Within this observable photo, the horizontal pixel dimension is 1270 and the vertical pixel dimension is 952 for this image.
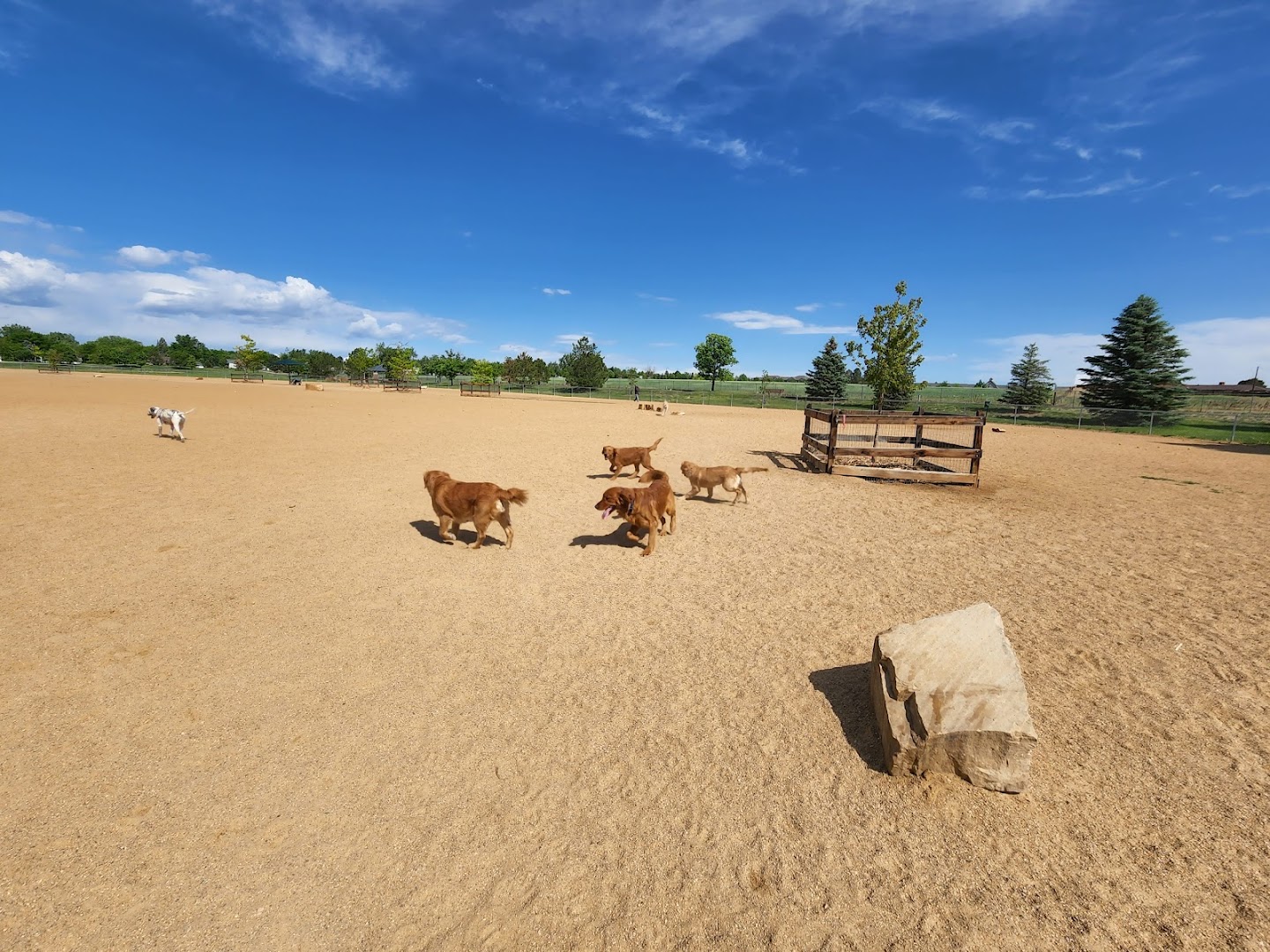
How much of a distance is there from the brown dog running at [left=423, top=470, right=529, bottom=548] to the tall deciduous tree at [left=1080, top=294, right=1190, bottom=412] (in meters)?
47.0

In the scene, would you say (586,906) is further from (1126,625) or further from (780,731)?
(1126,625)

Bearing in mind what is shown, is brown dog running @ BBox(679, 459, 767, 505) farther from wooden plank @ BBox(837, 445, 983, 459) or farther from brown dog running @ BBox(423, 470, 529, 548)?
wooden plank @ BBox(837, 445, 983, 459)

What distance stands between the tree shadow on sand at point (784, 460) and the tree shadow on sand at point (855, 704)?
11012 mm

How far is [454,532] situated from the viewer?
872cm

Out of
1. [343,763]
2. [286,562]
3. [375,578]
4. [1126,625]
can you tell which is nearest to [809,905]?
[343,763]

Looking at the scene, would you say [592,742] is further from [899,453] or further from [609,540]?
[899,453]

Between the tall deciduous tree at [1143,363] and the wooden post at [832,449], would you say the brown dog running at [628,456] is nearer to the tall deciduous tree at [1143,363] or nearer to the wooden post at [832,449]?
the wooden post at [832,449]

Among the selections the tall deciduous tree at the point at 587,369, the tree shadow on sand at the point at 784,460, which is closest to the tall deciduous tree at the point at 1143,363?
the tree shadow on sand at the point at 784,460

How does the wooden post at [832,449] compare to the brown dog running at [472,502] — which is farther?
the wooden post at [832,449]

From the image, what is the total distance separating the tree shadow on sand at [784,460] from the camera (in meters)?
15.9

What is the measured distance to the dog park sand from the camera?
268 cm

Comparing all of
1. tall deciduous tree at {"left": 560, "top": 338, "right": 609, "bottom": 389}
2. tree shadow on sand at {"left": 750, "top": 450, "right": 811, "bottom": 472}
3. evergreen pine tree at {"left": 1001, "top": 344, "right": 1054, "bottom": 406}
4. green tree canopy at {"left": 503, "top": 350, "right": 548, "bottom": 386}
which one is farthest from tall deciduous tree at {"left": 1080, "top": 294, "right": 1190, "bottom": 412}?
green tree canopy at {"left": 503, "top": 350, "right": 548, "bottom": 386}

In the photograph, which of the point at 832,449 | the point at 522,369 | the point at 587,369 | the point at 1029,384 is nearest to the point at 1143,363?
the point at 1029,384

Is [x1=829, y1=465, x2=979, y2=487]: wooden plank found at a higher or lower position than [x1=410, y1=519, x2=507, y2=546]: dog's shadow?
higher
